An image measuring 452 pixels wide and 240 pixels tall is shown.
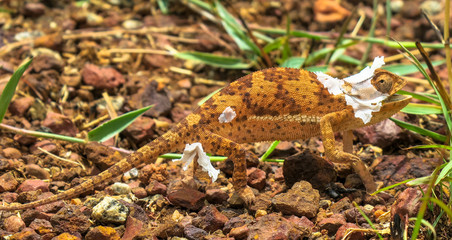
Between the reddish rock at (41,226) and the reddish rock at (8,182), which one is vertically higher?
the reddish rock at (41,226)

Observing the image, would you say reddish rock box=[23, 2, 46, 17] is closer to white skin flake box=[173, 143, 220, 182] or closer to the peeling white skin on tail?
white skin flake box=[173, 143, 220, 182]

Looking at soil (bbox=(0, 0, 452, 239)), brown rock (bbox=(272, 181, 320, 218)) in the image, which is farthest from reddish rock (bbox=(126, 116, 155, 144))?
brown rock (bbox=(272, 181, 320, 218))

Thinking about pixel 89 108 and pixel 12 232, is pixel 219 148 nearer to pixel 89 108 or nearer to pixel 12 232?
pixel 12 232

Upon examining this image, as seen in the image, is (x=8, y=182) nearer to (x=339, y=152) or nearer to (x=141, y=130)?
(x=141, y=130)

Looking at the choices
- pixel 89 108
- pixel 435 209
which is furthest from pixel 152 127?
pixel 435 209

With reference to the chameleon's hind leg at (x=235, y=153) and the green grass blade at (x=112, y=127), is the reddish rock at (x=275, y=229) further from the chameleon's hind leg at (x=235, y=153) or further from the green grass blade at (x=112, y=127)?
the green grass blade at (x=112, y=127)

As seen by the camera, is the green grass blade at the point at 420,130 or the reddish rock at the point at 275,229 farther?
the green grass blade at the point at 420,130

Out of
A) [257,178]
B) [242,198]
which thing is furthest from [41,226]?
[257,178]

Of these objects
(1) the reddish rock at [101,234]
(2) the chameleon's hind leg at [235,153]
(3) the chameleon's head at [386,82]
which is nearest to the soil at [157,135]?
(1) the reddish rock at [101,234]
